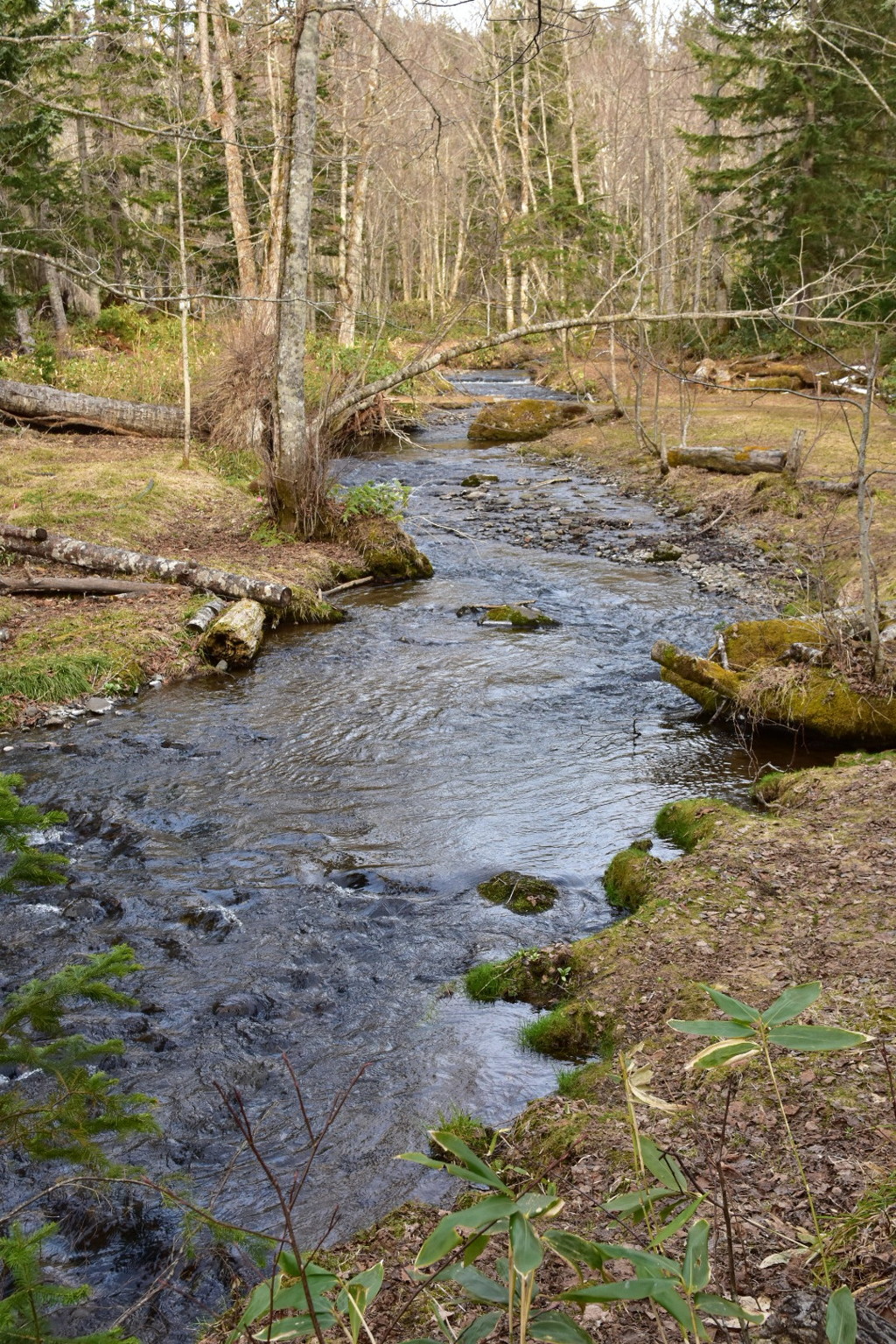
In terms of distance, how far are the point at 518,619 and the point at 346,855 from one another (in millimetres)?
5163

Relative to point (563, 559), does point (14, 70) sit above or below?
above

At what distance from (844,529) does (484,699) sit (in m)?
6.69

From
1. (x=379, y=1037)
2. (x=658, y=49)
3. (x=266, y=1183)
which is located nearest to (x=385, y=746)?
(x=379, y=1037)

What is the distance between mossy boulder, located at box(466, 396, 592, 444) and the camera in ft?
75.4

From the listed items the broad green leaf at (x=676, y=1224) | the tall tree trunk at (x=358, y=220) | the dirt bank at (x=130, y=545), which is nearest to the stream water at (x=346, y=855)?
the dirt bank at (x=130, y=545)

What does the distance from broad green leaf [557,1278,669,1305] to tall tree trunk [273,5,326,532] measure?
36.0ft

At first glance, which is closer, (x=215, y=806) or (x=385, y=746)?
(x=215, y=806)

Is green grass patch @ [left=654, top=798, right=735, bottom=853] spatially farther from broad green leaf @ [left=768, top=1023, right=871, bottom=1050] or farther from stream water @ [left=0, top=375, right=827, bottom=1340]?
broad green leaf @ [left=768, top=1023, right=871, bottom=1050]

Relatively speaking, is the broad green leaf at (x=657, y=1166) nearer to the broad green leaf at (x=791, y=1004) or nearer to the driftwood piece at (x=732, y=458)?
the broad green leaf at (x=791, y=1004)

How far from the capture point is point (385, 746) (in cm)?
780

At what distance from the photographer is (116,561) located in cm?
1064

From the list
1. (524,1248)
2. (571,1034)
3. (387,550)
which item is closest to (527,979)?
(571,1034)

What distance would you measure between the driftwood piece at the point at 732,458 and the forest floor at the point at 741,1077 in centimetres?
1055

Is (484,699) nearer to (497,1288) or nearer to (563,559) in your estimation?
(563,559)
